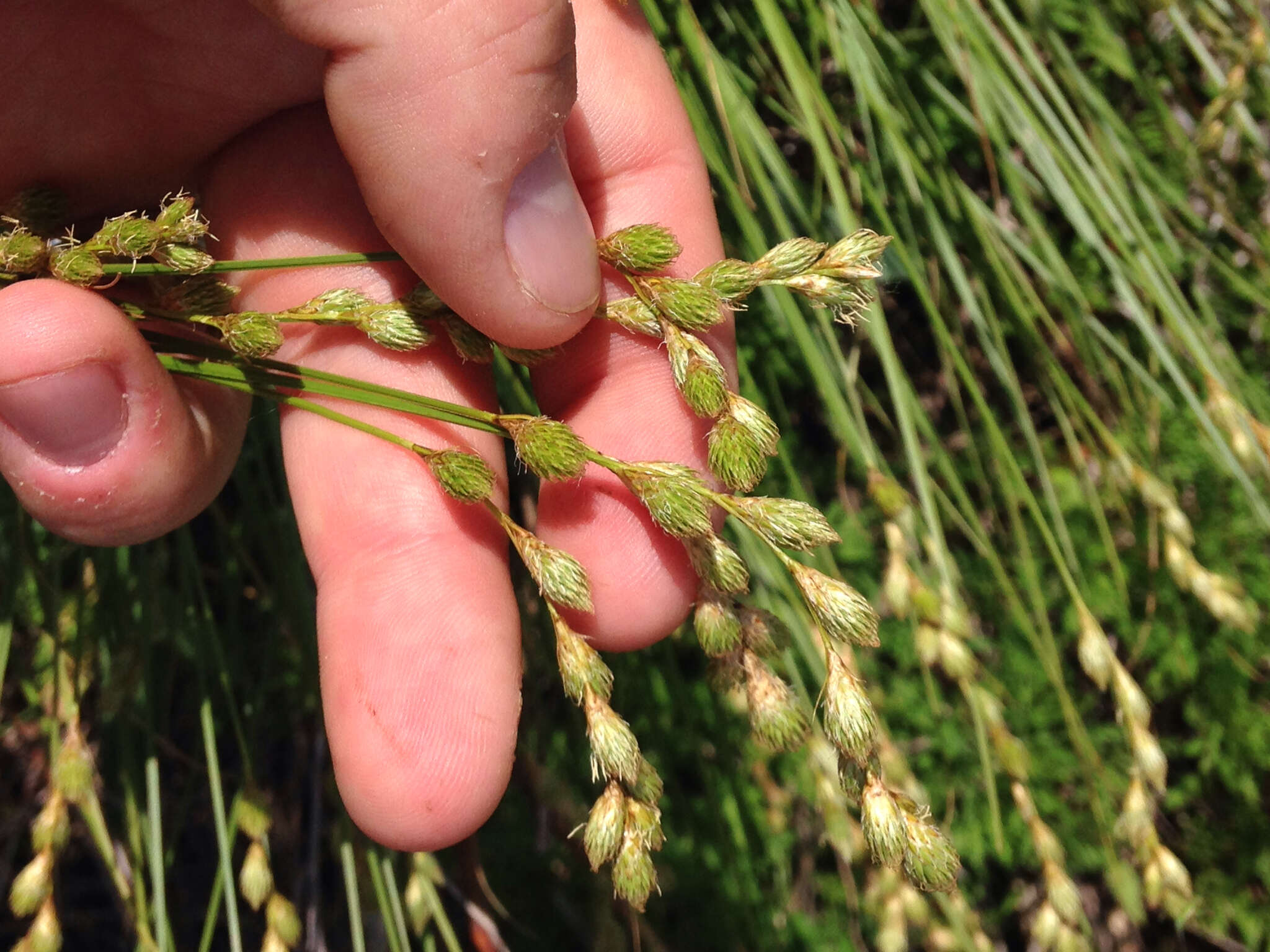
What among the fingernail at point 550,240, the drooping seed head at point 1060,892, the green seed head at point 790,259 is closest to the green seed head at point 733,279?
the green seed head at point 790,259

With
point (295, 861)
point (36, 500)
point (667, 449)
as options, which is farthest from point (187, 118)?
point (295, 861)

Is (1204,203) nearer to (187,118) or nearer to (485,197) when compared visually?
(485,197)

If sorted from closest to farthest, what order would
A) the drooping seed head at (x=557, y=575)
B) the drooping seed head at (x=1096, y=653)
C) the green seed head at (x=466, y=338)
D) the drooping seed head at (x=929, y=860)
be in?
the drooping seed head at (x=929, y=860) < the drooping seed head at (x=557, y=575) < the green seed head at (x=466, y=338) < the drooping seed head at (x=1096, y=653)

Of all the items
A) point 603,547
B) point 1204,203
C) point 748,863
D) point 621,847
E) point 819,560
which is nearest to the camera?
point 621,847

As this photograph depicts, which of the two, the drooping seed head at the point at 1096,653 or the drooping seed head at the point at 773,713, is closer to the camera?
the drooping seed head at the point at 773,713

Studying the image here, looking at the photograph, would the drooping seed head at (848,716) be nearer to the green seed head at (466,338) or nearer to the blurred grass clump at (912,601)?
the blurred grass clump at (912,601)

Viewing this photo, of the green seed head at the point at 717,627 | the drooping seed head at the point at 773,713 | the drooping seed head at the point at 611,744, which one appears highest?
the green seed head at the point at 717,627

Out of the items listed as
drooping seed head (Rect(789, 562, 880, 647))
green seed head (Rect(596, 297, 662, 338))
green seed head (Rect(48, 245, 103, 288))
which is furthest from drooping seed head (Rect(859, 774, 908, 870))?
green seed head (Rect(48, 245, 103, 288))
